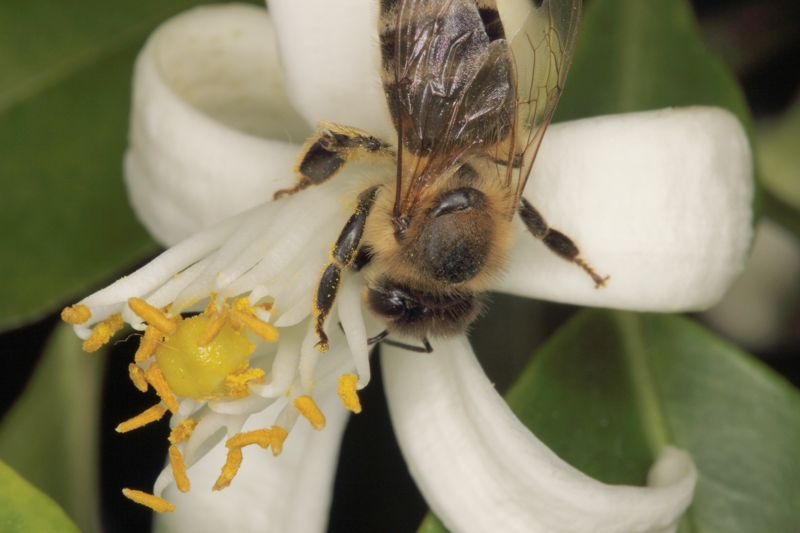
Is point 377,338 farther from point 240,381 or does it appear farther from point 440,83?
point 440,83

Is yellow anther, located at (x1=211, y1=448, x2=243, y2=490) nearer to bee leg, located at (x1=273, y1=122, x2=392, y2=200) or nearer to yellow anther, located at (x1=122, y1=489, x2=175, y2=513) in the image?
yellow anther, located at (x1=122, y1=489, x2=175, y2=513)

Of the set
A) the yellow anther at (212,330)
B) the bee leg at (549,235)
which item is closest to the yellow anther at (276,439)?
the yellow anther at (212,330)

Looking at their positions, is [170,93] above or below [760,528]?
above

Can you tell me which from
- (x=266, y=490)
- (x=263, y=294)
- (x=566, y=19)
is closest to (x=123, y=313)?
(x=263, y=294)

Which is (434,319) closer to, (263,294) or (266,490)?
(263,294)

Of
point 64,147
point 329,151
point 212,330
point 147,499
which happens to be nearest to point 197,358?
point 212,330

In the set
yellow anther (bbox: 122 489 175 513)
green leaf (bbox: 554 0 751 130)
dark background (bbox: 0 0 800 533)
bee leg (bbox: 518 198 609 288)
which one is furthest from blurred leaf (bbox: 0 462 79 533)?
green leaf (bbox: 554 0 751 130)

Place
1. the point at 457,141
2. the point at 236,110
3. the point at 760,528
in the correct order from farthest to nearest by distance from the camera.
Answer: the point at 236,110 < the point at 760,528 < the point at 457,141

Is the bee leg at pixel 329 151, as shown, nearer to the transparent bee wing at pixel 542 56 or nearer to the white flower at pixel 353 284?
the white flower at pixel 353 284
